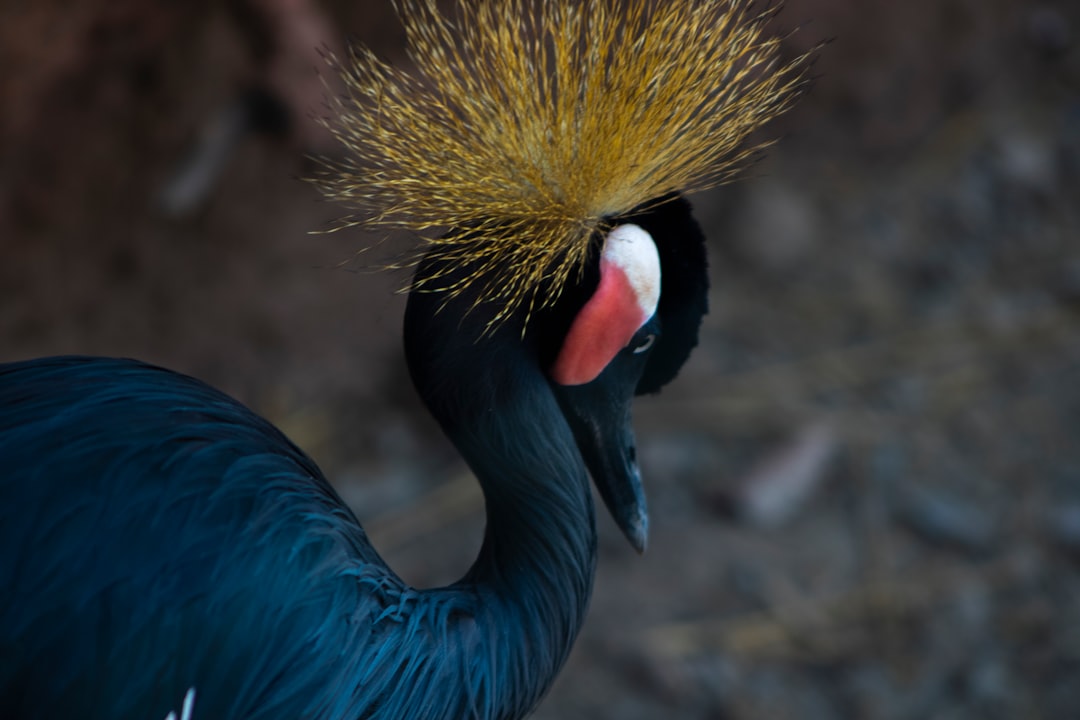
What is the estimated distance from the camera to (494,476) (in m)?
1.16

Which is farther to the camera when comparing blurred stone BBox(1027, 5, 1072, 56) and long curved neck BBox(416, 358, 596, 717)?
blurred stone BBox(1027, 5, 1072, 56)

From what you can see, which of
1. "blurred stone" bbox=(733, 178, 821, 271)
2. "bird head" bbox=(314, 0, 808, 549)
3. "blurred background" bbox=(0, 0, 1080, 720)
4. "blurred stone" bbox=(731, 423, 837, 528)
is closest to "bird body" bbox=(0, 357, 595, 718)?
"bird head" bbox=(314, 0, 808, 549)

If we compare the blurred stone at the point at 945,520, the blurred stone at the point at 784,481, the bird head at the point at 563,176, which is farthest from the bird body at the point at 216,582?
the blurred stone at the point at 945,520

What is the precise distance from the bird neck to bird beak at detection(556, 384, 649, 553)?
55 millimetres

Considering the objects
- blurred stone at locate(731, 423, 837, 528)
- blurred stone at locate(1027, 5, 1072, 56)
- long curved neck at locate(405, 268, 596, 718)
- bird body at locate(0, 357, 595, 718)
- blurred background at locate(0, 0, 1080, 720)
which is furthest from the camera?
blurred stone at locate(1027, 5, 1072, 56)

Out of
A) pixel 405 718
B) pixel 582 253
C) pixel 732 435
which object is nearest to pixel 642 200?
pixel 582 253

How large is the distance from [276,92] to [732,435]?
113 centimetres

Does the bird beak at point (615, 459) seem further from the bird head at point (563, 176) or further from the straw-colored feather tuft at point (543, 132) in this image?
the straw-colored feather tuft at point (543, 132)

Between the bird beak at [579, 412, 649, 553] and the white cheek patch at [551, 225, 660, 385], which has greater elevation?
the white cheek patch at [551, 225, 660, 385]

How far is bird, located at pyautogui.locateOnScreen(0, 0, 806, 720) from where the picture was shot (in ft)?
3.36

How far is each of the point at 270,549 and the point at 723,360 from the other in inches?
67.2

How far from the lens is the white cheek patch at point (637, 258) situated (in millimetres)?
1120

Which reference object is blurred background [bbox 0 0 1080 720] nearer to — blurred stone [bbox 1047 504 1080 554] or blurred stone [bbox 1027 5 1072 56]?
blurred stone [bbox 1047 504 1080 554]

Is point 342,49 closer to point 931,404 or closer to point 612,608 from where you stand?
point 612,608
